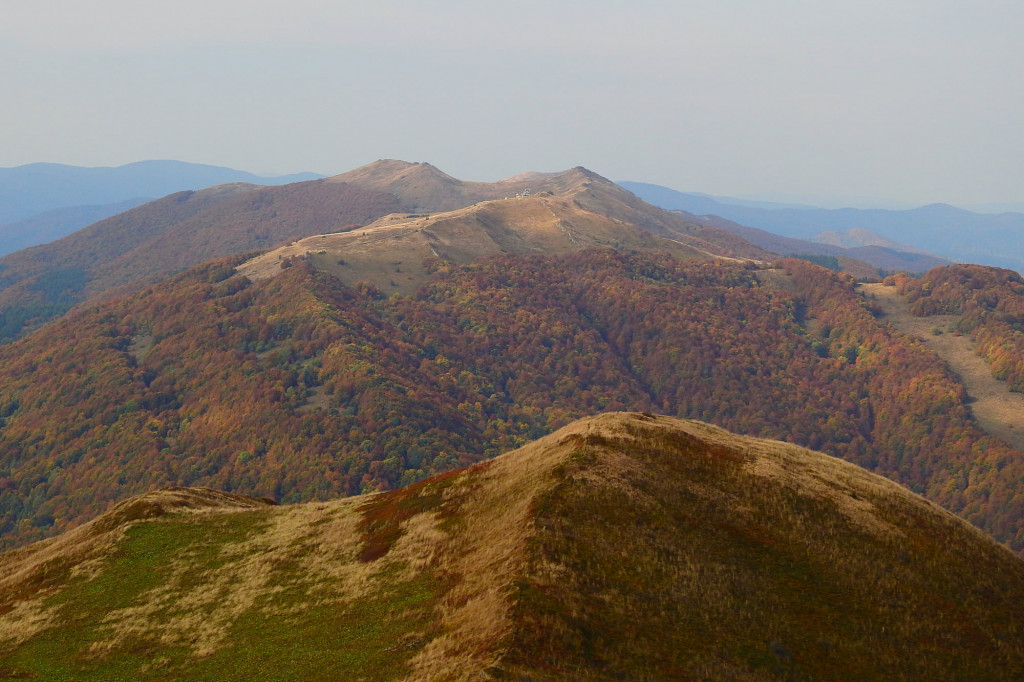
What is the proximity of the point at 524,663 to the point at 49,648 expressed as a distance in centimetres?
3185

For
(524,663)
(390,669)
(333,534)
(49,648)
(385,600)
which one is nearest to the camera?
(524,663)

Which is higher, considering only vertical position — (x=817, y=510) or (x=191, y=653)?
(x=817, y=510)

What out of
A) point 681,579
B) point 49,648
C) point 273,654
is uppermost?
point 681,579

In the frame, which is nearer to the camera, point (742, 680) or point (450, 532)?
point (742, 680)

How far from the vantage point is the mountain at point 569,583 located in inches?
1278

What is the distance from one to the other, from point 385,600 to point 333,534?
47.7ft

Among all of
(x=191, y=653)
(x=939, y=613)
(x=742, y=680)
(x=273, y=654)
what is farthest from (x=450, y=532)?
(x=939, y=613)

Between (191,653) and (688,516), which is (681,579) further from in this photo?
(191,653)

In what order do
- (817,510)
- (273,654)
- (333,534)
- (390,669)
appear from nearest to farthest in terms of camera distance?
1. (390,669)
2. (273,654)
3. (817,510)
4. (333,534)

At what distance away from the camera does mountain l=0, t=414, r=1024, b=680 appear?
107ft

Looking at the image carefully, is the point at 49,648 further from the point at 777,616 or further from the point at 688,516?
the point at 777,616

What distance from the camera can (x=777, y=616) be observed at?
121ft

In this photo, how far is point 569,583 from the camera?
1351 inches

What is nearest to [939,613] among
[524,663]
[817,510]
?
[817,510]
